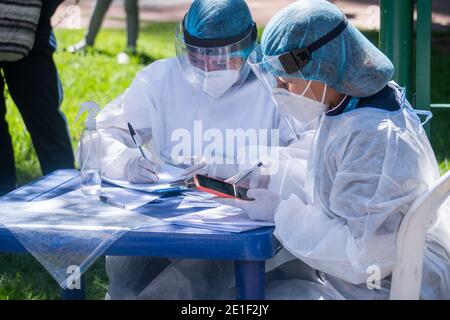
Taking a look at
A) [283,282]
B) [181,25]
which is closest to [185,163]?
[181,25]

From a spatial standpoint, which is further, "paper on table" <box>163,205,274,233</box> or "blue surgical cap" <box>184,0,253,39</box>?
"blue surgical cap" <box>184,0,253,39</box>

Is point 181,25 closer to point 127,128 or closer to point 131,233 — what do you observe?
point 127,128

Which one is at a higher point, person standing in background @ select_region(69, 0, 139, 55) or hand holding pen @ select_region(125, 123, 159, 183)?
hand holding pen @ select_region(125, 123, 159, 183)

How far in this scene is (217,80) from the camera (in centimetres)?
331

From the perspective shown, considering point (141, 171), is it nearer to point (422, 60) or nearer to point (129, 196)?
point (129, 196)

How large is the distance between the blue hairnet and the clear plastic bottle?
703mm

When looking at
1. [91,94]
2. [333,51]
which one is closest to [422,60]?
[333,51]

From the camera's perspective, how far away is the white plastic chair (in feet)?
7.85

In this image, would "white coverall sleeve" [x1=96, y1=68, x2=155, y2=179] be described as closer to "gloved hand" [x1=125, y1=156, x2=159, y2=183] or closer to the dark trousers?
"gloved hand" [x1=125, y1=156, x2=159, y2=183]

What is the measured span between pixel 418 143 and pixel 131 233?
79cm

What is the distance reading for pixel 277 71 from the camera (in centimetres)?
266

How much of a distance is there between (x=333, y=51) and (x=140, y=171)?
83 cm

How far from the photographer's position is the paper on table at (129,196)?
2.83m

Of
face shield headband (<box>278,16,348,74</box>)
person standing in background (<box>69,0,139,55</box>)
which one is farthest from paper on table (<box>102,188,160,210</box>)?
person standing in background (<box>69,0,139,55</box>)
